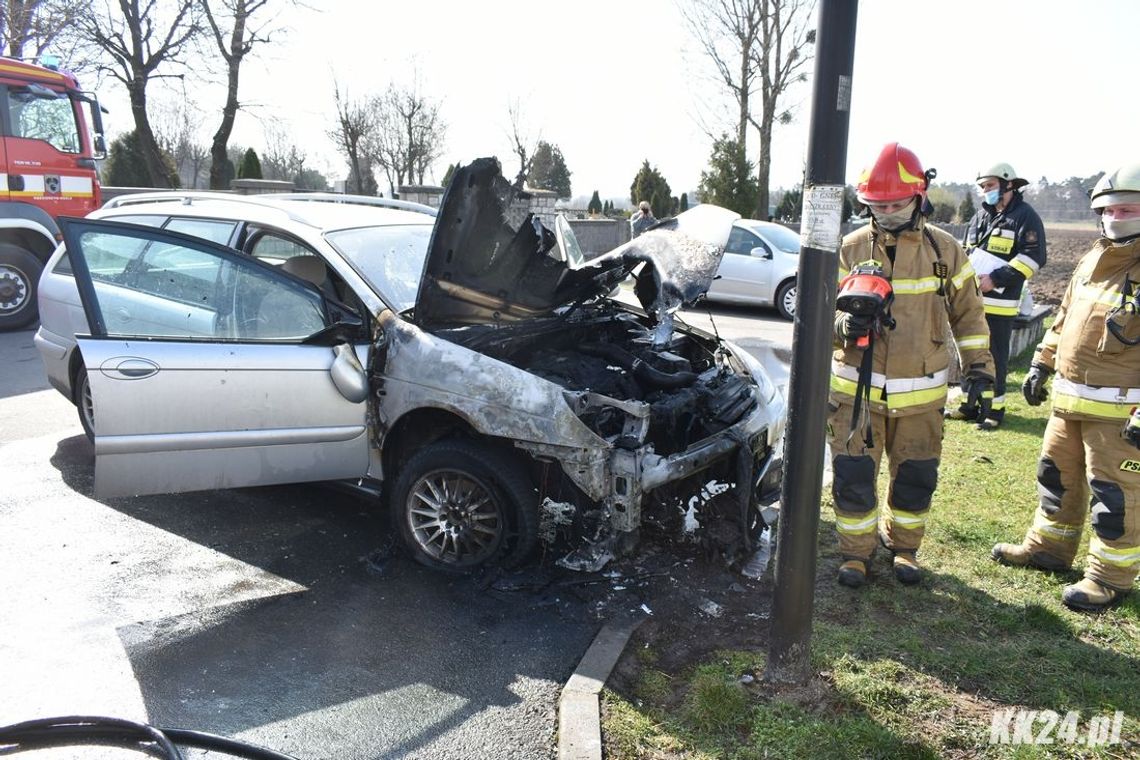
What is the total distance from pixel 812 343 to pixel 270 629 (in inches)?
101

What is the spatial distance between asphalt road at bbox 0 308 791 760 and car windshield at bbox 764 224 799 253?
9.53 meters

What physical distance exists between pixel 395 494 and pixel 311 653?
2.94ft

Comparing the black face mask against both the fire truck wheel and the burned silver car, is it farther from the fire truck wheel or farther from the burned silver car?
the fire truck wheel

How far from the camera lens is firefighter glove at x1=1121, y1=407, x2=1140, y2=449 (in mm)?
3275

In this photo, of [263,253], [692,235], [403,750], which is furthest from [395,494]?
[692,235]

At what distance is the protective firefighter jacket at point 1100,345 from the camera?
11.2 feet

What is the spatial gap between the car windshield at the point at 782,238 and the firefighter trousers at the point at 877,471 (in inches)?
364

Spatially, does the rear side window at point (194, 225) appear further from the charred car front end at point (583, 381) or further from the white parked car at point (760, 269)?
the white parked car at point (760, 269)

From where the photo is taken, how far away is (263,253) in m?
4.75

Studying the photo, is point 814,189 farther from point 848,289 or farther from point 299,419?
point 299,419

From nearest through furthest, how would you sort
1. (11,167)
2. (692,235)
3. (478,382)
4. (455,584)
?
(478,382) → (455,584) → (692,235) → (11,167)

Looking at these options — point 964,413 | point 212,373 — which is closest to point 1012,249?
point 964,413

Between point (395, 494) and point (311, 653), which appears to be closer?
point (311, 653)

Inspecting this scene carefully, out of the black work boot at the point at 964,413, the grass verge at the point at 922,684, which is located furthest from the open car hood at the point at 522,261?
the black work boot at the point at 964,413
